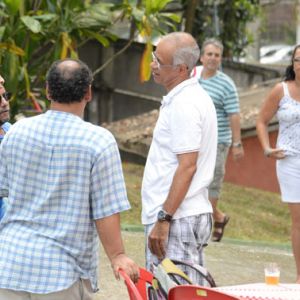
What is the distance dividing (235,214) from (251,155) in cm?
205

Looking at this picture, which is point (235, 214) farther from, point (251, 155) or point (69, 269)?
point (69, 269)

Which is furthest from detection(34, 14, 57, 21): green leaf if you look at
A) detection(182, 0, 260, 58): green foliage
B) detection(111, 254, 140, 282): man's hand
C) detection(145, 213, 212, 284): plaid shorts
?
detection(182, 0, 260, 58): green foliage

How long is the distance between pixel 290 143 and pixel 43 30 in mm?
4172

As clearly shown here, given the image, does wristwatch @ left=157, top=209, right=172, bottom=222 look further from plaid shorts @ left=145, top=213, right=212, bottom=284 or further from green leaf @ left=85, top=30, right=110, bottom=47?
green leaf @ left=85, top=30, right=110, bottom=47

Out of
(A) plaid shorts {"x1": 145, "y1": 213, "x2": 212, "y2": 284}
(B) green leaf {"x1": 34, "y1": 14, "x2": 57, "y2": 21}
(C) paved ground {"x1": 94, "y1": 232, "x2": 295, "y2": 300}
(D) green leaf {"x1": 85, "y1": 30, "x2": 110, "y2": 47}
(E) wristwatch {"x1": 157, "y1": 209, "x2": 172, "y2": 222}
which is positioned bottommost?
(C) paved ground {"x1": 94, "y1": 232, "x2": 295, "y2": 300}

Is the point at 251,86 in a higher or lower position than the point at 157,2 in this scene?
lower

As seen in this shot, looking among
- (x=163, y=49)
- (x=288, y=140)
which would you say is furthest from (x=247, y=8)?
(x=163, y=49)

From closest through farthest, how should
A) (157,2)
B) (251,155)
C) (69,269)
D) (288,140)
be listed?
(69,269)
(288,140)
(157,2)
(251,155)

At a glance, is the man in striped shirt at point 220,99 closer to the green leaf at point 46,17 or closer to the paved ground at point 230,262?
the paved ground at point 230,262

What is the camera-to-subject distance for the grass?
35.1ft

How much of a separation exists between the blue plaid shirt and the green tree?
5518 millimetres

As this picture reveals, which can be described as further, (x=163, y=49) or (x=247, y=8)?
(x=247, y=8)

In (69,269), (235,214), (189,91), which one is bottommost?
(235,214)

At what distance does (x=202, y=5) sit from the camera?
17609 mm
